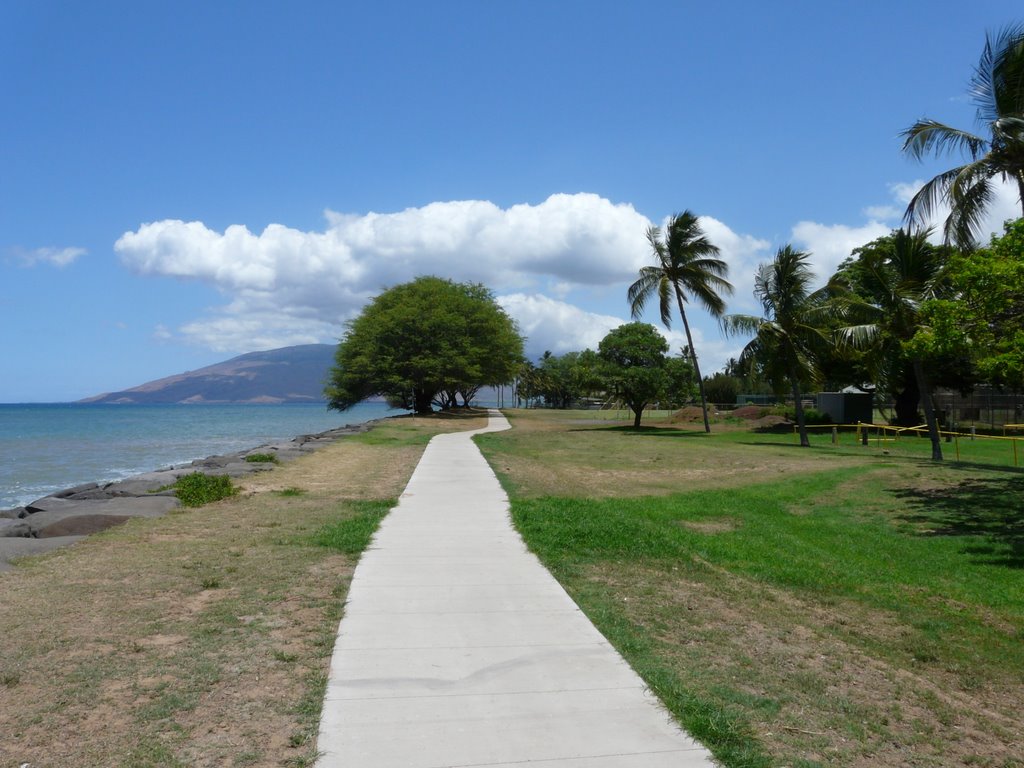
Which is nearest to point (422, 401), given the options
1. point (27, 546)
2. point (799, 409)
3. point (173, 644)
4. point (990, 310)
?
point (799, 409)

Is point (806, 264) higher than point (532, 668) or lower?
higher

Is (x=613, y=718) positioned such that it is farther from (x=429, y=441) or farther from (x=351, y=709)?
(x=429, y=441)

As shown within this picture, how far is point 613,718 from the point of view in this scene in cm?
433

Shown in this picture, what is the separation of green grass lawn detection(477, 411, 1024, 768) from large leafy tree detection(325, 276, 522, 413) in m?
35.4

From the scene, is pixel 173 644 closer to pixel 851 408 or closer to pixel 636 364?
pixel 636 364

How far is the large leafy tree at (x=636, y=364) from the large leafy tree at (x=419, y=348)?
1394cm

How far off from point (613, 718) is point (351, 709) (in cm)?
147

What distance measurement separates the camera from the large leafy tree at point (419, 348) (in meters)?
51.2

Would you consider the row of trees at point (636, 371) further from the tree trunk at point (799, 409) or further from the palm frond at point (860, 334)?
the palm frond at point (860, 334)

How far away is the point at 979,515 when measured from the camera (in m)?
12.0

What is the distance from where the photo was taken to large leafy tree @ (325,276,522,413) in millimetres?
51156

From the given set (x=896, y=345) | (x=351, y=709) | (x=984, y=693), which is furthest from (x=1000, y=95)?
(x=351, y=709)

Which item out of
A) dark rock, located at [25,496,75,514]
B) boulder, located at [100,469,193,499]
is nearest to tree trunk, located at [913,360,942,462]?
boulder, located at [100,469,193,499]

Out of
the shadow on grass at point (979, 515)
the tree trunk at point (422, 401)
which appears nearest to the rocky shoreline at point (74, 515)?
the shadow on grass at point (979, 515)
